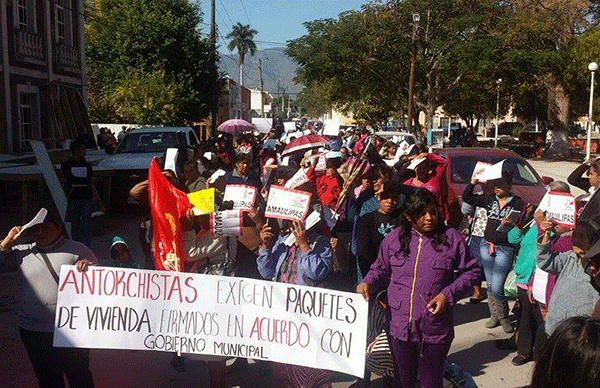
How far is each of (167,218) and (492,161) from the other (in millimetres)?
7596

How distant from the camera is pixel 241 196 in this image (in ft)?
19.3

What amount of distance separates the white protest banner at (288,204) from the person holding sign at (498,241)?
7.70 feet

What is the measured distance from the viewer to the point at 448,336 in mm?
4598

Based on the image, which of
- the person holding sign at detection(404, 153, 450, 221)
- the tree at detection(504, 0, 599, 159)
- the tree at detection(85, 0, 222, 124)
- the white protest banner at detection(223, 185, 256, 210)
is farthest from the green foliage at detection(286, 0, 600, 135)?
the white protest banner at detection(223, 185, 256, 210)

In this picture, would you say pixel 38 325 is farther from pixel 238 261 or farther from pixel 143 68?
pixel 143 68

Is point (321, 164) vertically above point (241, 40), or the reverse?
point (241, 40)

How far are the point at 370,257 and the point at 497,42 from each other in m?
30.0

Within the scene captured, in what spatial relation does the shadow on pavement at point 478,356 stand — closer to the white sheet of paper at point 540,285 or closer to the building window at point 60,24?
the white sheet of paper at point 540,285

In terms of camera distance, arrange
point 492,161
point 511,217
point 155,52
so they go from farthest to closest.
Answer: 1. point 155,52
2. point 492,161
3. point 511,217

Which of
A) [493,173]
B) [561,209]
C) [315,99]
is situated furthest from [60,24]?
[315,99]

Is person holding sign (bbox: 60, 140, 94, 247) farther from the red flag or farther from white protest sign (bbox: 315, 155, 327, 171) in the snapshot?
the red flag

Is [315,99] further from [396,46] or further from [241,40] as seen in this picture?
[396,46]

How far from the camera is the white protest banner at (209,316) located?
185 inches

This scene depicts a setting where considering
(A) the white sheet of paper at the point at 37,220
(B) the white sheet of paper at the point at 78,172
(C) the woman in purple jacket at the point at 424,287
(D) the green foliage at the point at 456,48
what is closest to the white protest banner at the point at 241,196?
(C) the woman in purple jacket at the point at 424,287
